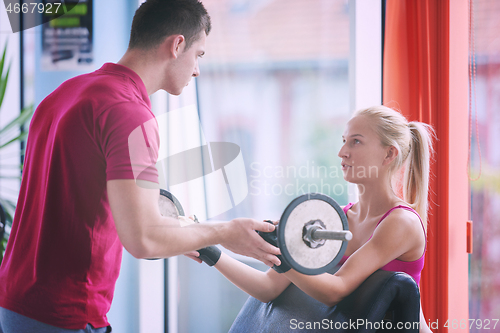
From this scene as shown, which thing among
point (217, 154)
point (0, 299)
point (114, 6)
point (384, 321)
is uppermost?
point (114, 6)

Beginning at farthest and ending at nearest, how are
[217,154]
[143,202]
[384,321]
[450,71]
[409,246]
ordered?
[217,154] → [450,71] → [409,246] → [384,321] → [143,202]

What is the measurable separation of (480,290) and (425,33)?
50.0 inches

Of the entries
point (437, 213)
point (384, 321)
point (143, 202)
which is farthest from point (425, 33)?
point (143, 202)

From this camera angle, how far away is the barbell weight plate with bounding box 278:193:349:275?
83cm

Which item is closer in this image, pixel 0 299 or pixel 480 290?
pixel 0 299

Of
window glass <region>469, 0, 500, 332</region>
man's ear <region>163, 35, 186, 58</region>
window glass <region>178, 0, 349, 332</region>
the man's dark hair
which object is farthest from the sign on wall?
window glass <region>469, 0, 500, 332</region>

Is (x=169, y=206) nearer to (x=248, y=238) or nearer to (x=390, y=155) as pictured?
(x=248, y=238)

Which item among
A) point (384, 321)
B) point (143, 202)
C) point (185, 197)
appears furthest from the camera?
point (185, 197)

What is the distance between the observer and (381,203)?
126 cm

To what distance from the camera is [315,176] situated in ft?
6.53

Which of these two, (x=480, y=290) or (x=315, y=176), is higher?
(x=315, y=176)

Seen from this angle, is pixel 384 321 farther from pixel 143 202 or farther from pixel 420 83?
pixel 420 83

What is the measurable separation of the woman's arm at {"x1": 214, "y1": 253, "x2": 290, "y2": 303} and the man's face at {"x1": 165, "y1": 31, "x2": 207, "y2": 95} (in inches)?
24.3

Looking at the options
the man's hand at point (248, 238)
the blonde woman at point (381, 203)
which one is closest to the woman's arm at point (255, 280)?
the blonde woman at point (381, 203)
